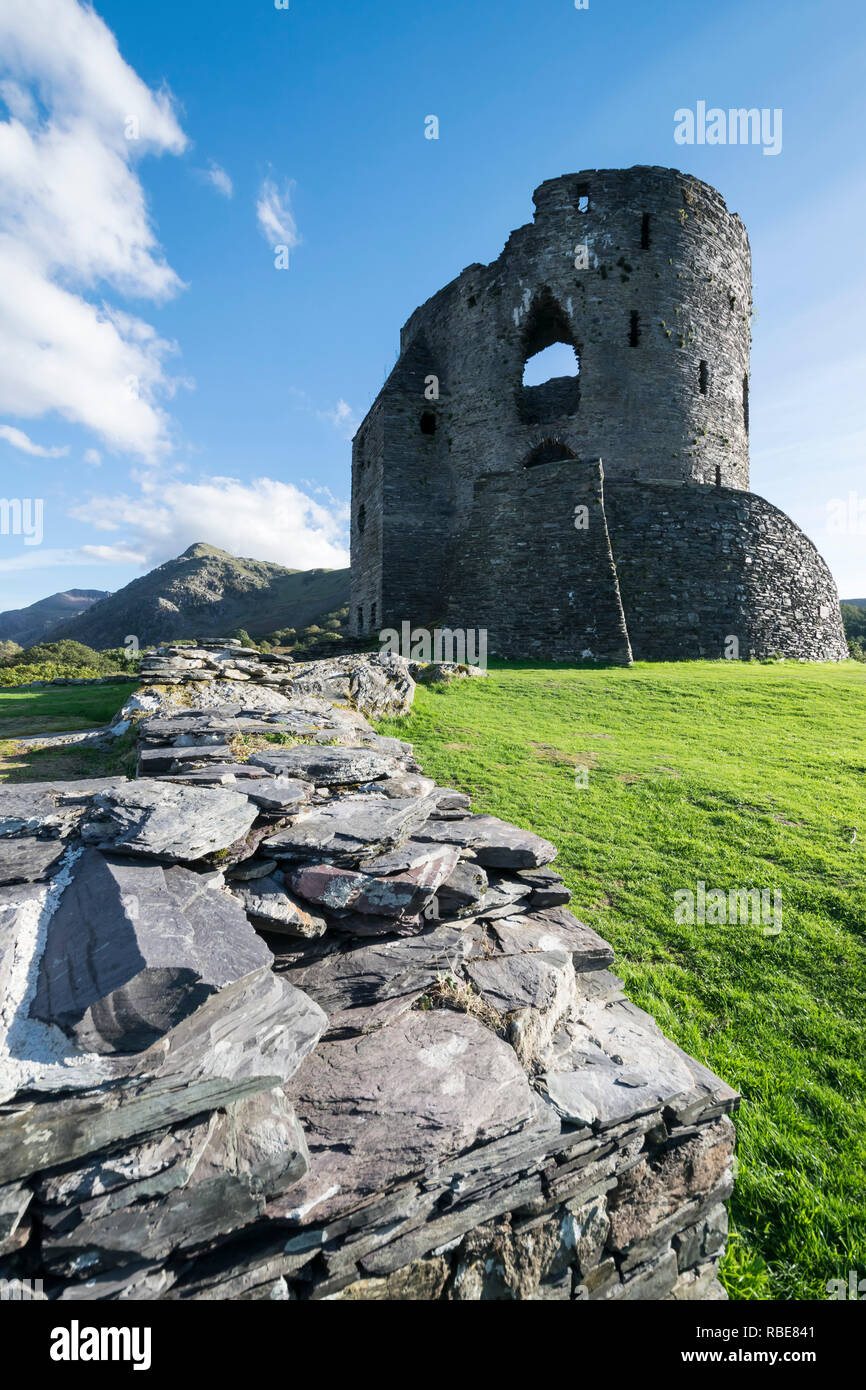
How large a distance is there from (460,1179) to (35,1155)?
127 centimetres

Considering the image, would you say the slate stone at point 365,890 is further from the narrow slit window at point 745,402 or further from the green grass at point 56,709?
the narrow slit window at point 745,402

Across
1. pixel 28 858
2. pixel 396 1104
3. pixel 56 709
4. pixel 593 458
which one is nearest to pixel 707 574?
pixel 593 458

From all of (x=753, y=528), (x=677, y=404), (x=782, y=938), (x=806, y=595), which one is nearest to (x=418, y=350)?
(x=677, y=404)

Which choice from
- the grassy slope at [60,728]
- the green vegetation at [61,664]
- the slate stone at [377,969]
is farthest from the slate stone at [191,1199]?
the green vegetation at [61,664]

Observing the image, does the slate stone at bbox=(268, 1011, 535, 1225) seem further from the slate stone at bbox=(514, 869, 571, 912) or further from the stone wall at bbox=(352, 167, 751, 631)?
the stone wall at bbox=(352, 167, 751, 631)

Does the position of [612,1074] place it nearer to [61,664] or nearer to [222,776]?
[222,776]

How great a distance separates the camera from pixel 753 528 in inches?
829

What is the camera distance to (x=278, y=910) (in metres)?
2.63

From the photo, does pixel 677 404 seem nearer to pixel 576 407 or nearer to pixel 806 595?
pixel 576 407

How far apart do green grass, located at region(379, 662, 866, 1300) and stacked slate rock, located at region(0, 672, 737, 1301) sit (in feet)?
2.13

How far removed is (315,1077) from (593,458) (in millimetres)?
22102

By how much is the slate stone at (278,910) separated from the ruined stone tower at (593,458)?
15977mm

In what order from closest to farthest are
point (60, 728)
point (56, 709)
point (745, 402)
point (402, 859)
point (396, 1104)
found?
1. point (396, 1104)
2. point (402, 859)
3. point (60, 728)
4. point (56, 709)
5. point (745, 402)

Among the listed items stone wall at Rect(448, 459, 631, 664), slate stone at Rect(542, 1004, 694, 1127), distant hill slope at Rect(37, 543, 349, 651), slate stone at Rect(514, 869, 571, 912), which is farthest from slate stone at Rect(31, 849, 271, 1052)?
distant hill slope at Rect(37, 543, 349, 651)
